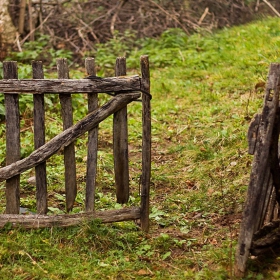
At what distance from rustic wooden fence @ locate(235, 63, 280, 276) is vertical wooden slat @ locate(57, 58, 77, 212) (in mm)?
1665

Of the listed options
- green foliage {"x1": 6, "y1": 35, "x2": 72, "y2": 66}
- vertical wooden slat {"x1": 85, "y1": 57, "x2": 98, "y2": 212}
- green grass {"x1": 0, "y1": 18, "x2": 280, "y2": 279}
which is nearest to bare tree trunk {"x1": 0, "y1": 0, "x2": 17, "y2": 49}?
green foliage {"x1": 6, "y1": 35, "x2": 72, "y2": 66}

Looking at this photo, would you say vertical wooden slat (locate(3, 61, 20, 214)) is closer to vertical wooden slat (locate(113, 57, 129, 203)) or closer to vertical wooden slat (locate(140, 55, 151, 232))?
vertical wooden slat (locate(113, 57, 129, 203))

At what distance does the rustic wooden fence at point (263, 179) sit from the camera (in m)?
3.88

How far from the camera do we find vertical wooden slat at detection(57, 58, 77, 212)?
482 centimetres

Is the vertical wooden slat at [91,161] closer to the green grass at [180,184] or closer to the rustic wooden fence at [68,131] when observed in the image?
the rustic wooden fence at [68,131]

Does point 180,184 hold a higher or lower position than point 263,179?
lower

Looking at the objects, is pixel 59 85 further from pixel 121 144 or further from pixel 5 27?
pixel 5 27

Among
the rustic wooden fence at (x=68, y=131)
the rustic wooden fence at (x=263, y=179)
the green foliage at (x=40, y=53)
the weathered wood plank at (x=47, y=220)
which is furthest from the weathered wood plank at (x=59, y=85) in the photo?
the green foliage at (x=40, y=53)

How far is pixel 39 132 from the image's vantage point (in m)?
4.86

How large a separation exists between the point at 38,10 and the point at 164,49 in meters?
2.98

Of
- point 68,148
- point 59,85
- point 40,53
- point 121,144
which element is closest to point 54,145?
point 68,148

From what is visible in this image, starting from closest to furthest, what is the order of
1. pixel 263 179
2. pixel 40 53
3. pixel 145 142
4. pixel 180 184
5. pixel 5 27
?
1. pixel 263 179
2. pixel 145 142
3. pixel 180 184
4. pixel 5 27
5. pixel 40 53

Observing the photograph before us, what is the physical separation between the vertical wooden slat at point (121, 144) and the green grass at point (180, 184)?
1.35 ft

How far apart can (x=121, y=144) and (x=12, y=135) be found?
97 centimetres
